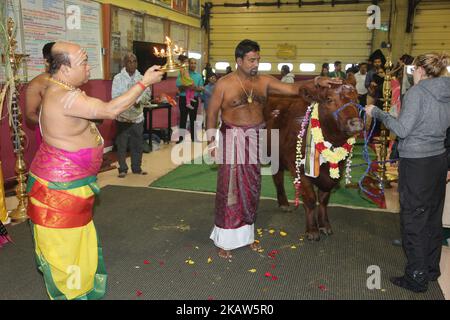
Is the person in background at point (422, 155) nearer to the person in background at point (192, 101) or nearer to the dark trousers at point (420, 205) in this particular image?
the dark trousers at point (420, 205)

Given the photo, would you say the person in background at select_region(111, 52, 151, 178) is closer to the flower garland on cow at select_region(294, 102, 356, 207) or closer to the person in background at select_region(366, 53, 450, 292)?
the flower garland on cow at select_region(294, 102, 356, 207)

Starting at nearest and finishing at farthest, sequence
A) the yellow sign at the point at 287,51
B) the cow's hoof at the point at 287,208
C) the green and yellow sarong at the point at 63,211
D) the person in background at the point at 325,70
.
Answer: the green and yellow sarong at the point at 63,211 → the cow's hoof at the point at 287,208 → the person in background at the point at 325,70 → the yellow sign at the point at 287,51

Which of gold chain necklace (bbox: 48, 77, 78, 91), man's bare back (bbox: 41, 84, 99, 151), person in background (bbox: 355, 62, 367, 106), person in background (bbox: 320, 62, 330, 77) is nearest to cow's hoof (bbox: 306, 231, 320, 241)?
man's bare back (bbox: 41, 84, 99, 151)

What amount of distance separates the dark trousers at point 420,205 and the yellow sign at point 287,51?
1014 cm

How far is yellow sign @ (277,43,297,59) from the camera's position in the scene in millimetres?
12547

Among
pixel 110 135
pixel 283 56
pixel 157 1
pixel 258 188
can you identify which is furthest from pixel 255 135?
pixel 283 56

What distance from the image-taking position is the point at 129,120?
616cm

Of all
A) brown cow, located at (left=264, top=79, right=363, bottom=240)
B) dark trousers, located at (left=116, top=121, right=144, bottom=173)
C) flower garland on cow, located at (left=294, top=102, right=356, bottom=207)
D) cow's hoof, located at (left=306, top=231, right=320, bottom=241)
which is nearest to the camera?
brown cow, located at (left=264, top=79, right=363, bottom=240)

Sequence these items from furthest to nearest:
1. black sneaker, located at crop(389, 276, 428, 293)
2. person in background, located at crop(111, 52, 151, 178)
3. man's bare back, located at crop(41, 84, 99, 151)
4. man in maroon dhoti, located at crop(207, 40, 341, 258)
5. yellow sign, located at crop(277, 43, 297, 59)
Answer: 1. yellow sign, located at crop(277, 43, 297, 59)
2. person in background, located at crop(111, 52, 151, 178)
3. man in maroon dhoti, located at crop(207, 40, 341, 258)
4. black sneaker, located at crop(389, 276, 428, 293)
5. man's bare back, located at crop(41, 84, 99, 151)

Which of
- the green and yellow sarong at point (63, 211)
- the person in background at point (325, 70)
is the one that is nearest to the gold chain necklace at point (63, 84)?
the green and yellow sarong at point (63, 211)

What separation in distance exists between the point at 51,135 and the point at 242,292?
179 cm

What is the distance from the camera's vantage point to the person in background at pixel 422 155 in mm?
2779

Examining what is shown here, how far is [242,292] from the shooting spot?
3.07 metres

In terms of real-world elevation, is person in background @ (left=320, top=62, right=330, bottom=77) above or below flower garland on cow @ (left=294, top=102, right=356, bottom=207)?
above
